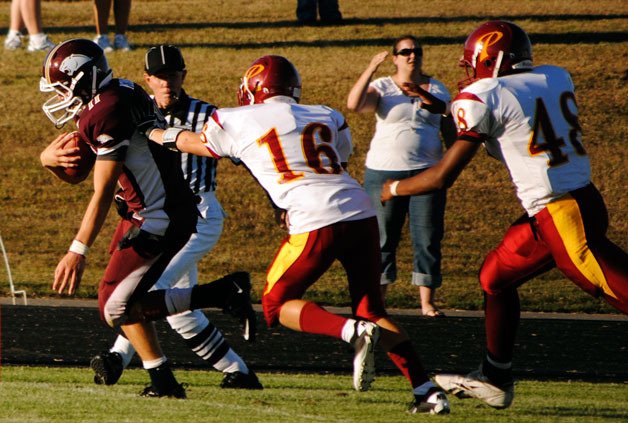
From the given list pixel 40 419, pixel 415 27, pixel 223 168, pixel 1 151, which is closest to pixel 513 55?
pixel 40 419

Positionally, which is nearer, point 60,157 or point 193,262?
point 60,157

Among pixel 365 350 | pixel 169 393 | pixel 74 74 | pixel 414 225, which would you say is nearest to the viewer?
pixel 365 350

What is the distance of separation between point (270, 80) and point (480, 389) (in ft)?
5.86

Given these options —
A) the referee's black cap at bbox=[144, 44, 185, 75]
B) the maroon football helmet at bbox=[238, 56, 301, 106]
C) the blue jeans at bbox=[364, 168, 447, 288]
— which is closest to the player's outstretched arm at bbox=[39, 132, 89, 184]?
the maroon football helmet at bbox=[238, 56, 301, 106]

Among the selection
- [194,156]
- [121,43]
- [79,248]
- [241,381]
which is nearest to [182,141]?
[79,248]

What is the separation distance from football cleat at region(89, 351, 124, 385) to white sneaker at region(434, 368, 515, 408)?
166cm

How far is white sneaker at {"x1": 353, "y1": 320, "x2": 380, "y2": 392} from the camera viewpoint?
17.9 ft

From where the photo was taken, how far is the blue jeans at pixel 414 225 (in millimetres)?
8969

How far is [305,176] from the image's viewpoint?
5.66m

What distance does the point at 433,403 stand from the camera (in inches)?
223

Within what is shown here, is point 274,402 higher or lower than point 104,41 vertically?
lower

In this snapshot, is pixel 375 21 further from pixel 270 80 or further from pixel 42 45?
pixel 270 80

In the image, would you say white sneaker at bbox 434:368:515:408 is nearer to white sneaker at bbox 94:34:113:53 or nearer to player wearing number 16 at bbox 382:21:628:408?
player wearing number 16 at bbox 382:21:628:408

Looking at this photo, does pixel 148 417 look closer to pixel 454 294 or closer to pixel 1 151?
pixel 454 294
